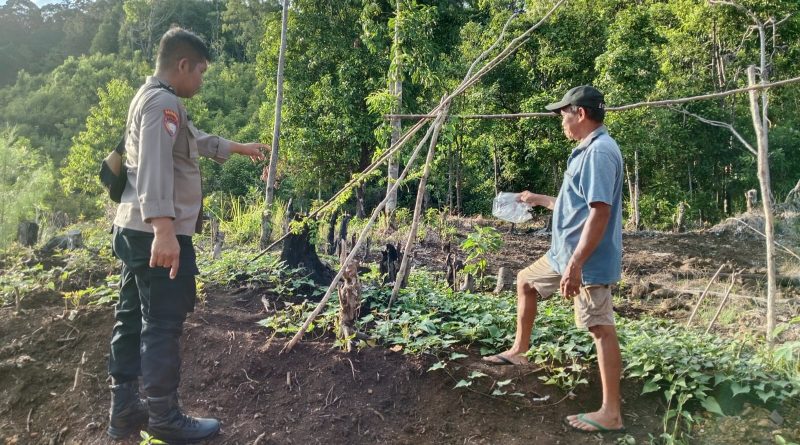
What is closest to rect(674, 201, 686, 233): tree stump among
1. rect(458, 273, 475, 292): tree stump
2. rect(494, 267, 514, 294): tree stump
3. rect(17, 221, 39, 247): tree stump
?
rect(494, 267, 514, 294): tree stump

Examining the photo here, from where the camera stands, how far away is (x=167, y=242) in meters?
2.16

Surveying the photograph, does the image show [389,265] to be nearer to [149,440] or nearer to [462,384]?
[462,384]

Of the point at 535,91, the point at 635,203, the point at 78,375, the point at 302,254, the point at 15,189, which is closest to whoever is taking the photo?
the point at 78,375

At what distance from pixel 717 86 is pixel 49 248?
16.1 meters

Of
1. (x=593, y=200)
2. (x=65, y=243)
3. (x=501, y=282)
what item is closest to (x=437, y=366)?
(x=593, y=200)

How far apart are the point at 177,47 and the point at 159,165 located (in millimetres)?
615

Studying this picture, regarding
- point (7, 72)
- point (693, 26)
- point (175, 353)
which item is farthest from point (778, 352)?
point (7, 72)

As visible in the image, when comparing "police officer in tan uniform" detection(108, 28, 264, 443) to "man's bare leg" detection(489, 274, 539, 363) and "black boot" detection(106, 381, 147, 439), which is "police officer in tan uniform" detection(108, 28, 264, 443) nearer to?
"black boot" detection(106, 381, 147, 439)

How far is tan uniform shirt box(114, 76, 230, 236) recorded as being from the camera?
7.09 feet

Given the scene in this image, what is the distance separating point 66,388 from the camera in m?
3.03

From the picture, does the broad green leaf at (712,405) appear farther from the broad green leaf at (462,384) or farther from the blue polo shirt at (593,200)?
the broad green leaf at (462,384)

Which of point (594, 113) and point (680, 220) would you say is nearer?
point (594, 113)

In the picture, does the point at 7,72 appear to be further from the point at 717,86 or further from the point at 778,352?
the point at 778,352

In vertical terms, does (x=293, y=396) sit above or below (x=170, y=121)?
below
